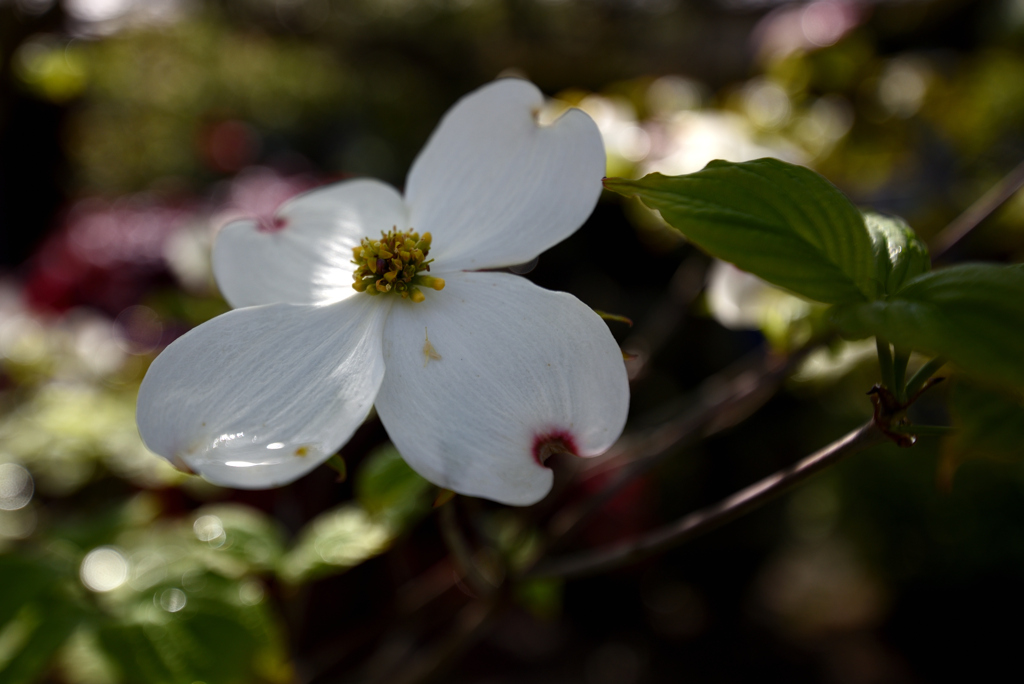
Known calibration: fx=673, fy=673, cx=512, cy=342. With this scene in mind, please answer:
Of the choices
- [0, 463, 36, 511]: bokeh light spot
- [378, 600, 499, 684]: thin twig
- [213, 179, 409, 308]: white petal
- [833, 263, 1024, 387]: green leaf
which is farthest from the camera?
[0, 463, 36, 511]: bokeh light spot

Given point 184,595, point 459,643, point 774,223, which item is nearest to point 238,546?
point 184,595

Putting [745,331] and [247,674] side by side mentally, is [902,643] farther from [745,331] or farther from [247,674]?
[247,674]

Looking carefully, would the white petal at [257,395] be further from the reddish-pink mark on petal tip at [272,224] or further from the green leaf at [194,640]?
the green leaf at [194,640]

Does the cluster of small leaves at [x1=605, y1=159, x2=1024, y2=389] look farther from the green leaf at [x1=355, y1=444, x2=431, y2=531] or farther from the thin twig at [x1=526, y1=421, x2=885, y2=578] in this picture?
the green leaf at [x1=355, y1=444, x2=431, y2=531]

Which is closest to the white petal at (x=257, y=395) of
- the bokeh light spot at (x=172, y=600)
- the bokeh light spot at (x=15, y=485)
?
the bokeh light spot at (x=172, y=600)

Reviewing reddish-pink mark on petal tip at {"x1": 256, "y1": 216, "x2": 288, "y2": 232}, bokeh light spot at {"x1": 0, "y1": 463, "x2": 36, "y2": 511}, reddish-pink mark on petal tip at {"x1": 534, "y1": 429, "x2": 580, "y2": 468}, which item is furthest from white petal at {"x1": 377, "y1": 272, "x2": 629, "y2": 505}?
bokeh light spot at {"x1": 0, "y1": 463, "x2": 36, "y2": 511}

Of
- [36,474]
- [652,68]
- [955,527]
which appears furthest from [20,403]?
[652,68]
